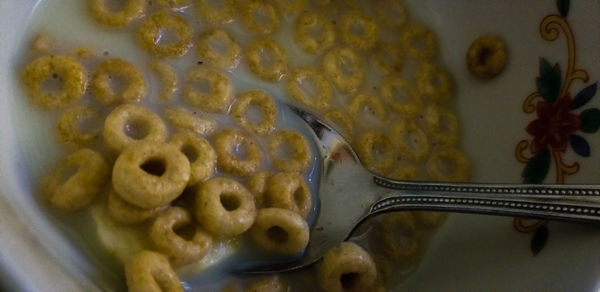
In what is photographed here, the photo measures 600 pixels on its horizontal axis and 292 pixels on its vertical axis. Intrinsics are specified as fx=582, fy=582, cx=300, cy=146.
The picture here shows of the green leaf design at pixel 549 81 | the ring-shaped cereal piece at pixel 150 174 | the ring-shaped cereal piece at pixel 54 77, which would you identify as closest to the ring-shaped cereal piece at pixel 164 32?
the ring-shaped cereal piece at pixel 54 77

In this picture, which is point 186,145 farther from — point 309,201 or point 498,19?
point 498,19

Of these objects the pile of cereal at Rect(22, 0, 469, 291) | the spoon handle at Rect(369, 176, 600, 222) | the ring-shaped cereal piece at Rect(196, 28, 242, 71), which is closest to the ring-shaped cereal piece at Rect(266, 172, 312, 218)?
the pile of cereal at Rect(22, 0, 469, 291)

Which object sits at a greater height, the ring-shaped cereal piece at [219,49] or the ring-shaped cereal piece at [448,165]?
the ring-shaped cereal piece at [219,49]

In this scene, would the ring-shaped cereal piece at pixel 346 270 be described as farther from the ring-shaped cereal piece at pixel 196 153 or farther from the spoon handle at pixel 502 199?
the ring-shaped cereal piece at pixel 196 153

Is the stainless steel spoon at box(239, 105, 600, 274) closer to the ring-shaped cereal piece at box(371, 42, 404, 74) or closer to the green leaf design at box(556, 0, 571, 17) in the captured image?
the ring-shaped cereal piece at box(371, 42, 404, 74)

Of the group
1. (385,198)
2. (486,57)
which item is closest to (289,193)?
(385,198)

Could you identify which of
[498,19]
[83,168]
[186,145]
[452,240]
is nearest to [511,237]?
[452,240]
